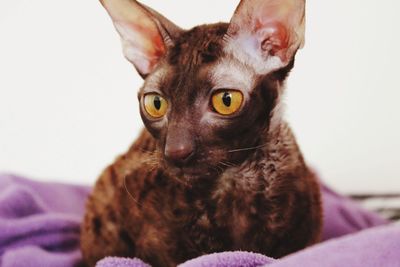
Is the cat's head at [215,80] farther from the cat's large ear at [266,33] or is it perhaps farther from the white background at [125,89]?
the white background at [125,89]

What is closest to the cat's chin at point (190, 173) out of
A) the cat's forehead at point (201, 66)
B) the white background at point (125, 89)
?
the cat's forehead at point (201, 66)

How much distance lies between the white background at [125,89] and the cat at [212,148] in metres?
0.14

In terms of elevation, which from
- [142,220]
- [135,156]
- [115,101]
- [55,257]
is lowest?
[55,257]

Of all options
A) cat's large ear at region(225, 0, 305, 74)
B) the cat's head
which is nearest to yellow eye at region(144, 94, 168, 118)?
the cat's head

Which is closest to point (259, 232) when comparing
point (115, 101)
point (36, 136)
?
point (115, 101)

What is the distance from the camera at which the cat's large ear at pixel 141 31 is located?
716 millimetres

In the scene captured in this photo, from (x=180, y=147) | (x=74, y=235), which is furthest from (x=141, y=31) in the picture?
(x=74, y=235)

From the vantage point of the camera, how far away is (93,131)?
1261 mm

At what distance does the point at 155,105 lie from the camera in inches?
27.3

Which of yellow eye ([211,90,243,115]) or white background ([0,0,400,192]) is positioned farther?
white background ([0,0,400,192])

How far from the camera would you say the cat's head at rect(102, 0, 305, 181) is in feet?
2.14

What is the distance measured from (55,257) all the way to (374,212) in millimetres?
857

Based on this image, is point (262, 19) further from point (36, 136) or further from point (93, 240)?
point (36, 136)

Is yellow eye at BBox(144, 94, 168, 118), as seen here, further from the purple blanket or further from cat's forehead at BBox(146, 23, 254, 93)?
the purple blanket
